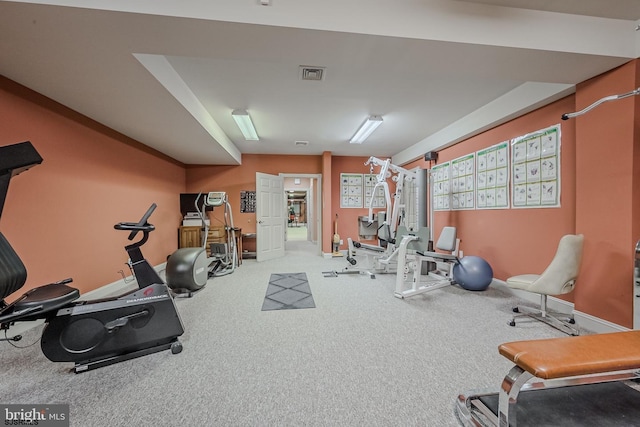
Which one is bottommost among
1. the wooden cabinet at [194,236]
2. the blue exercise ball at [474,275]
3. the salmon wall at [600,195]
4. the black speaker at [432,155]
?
the blue exercise ball at [474,275]

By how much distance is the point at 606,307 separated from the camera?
6.88 feet

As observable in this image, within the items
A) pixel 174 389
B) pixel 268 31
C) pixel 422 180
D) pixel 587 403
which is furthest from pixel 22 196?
pixel 422 180

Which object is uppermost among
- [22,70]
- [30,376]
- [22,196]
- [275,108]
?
[275,108]

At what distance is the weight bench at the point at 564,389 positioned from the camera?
3.48ft

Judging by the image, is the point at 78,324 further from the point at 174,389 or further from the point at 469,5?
the point at 469,5

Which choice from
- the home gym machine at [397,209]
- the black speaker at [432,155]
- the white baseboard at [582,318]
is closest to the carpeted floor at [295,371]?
the white baseboard at [582,318]

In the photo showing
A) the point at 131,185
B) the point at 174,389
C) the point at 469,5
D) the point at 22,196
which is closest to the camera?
the point at 174,389

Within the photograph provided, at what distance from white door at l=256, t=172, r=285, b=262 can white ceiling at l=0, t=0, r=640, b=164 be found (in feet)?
8.22

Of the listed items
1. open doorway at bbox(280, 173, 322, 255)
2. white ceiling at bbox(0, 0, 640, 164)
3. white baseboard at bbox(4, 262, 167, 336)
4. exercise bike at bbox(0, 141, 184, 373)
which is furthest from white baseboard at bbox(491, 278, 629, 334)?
white baseboard at bbox(4, 262, 167, 336)

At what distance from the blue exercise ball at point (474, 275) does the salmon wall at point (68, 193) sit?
4.86 metres

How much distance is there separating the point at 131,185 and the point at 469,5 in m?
4.76

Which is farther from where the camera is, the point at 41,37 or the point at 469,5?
the point at 469,5

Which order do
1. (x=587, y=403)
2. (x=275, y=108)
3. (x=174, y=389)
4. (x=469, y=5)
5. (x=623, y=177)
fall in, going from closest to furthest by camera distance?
1. (x=587, y=403)
2. (x=174, y=389)
3. (x=469, y=5)
4. (x=623, y=177)
5. (x=275, y=108)

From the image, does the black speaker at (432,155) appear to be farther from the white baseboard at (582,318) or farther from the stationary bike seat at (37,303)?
the stationary bike seat at (37,303)
